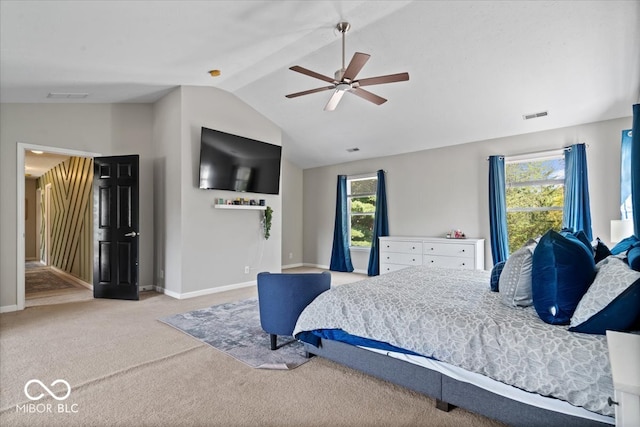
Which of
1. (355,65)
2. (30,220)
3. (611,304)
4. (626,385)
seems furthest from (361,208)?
(30,220)

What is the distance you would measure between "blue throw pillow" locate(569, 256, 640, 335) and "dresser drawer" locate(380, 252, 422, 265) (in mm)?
4115

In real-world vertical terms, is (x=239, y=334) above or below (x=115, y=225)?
below

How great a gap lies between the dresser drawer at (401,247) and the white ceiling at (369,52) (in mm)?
2064

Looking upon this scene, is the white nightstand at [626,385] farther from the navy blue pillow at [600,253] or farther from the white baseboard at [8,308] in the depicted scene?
the white baseboard at [8,308]

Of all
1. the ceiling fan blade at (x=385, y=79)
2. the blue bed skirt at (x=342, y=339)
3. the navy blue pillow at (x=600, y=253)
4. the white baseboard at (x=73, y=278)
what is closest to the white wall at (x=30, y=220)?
the white baseboard at (x=73, y=278)

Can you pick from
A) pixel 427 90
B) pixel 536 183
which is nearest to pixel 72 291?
pixel 427 90

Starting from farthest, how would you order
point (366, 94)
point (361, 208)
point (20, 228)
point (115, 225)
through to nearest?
point (361, 208), point (115, 225), point (20, 228), point (366, 94)

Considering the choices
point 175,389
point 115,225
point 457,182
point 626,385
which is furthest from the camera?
point 457,182

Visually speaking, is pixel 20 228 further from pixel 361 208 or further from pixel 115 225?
pixel 361 208

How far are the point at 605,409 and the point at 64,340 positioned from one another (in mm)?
4032

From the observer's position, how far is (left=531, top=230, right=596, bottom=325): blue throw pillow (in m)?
1.75

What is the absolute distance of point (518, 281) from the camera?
2070mm

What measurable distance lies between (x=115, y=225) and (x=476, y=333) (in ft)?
16.5

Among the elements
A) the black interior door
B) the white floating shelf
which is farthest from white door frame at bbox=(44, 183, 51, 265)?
the white floating shelf
